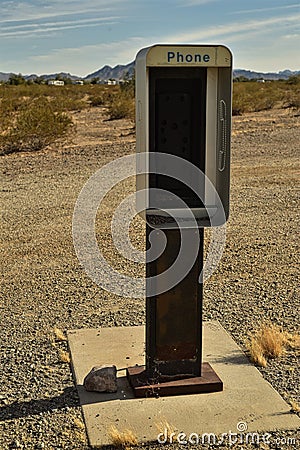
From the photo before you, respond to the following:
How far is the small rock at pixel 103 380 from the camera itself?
201 inches

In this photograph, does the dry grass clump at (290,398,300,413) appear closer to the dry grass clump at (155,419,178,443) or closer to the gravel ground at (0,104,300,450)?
the gravel ground at (0,104,300,450)

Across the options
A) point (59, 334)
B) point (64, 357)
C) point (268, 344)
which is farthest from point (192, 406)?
point (59, 334)

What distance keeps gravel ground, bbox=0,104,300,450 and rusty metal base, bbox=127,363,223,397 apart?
0.47m

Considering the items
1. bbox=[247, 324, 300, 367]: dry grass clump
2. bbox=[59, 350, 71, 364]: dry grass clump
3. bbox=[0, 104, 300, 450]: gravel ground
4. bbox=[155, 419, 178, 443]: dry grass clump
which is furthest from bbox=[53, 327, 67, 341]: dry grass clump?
bbox=[155, 419, 178, 443]: dry grass clump

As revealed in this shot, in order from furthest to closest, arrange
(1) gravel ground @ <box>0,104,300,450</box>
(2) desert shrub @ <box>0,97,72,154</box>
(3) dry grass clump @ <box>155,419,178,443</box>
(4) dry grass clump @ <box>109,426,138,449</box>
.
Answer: (2) desert shrub @ <box>0,97,72,154</box> < (1) gravel ground @ <box>0,104,300,450</box> < (3) dry grass clump @ <box>155,419,178,443</box> < (4) dry grass clump @ <box>109,426,138,449</box>

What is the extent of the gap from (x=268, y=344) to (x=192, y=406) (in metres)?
1.20

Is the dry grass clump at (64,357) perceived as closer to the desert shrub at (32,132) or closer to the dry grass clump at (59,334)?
the dry grass clump at (59,334)

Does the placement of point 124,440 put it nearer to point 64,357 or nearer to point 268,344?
point 64,357

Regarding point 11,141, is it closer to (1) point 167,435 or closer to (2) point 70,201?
(2) point 70,201

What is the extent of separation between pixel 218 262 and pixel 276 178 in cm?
664

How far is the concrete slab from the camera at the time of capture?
184 inches

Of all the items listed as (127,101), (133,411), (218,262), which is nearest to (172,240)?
(133,411)

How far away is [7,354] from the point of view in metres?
5.95

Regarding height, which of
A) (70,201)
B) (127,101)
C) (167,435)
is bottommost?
(167,435)
